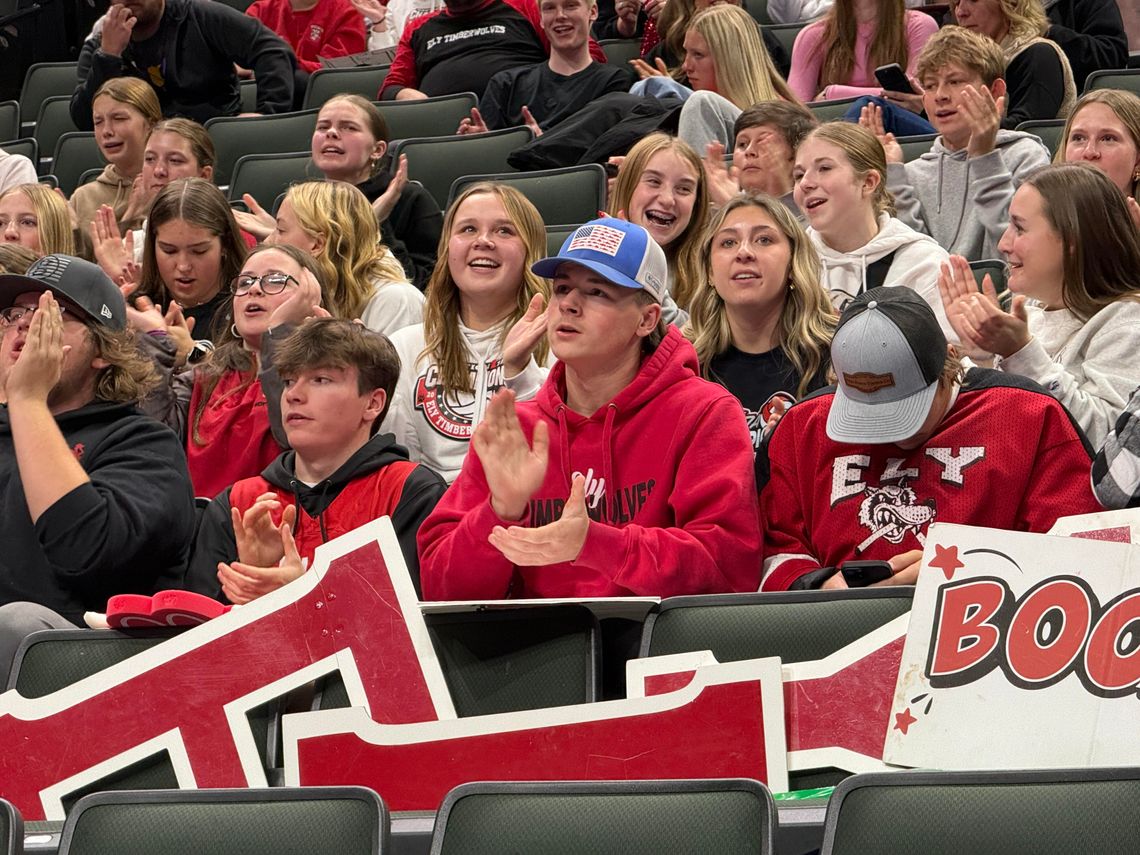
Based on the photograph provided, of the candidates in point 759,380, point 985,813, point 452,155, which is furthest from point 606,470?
point 452,155

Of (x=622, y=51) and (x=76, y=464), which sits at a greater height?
(x=622, y=51)

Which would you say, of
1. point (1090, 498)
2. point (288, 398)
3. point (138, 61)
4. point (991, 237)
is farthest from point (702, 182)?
point (138, 61)

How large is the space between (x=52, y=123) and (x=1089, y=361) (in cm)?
496

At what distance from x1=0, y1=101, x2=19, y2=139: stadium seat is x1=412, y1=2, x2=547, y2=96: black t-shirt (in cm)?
182

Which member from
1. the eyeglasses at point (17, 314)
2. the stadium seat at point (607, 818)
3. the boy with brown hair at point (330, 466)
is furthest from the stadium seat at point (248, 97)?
the stadium seat at point (607, 818)

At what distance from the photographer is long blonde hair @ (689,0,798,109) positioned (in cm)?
517

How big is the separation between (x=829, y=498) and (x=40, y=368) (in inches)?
57.9

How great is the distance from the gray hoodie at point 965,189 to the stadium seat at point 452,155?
4.76ft

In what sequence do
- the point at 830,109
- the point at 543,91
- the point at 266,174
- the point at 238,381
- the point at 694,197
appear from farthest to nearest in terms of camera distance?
the point at 543,91 < the point at 266,174 < the point at 830,109 < the point at 694,197 < the point at 238,381

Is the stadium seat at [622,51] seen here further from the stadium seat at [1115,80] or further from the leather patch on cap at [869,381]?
the leather patch on cap at [869,381]

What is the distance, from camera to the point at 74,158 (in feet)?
20.4

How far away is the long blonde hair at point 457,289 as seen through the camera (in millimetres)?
3709

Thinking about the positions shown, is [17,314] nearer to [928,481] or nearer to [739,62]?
[928,481]

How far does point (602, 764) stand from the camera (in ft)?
7.54
